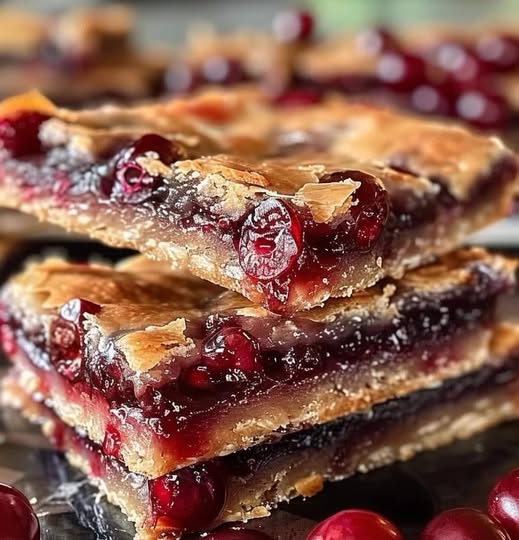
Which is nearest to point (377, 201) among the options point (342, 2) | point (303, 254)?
point (303, 254)

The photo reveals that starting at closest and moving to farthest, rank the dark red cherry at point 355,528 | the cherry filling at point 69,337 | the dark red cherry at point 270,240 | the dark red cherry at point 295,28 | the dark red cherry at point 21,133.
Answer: the dark red cherry at point 355,528 → the dark red cherry at point 270,240 → the cherry filling at point 69,337 → the dark red cherry at point 21,133 → the dark red cherry at point 295,28

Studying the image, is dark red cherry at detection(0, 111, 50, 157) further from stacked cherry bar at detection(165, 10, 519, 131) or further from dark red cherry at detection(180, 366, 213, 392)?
stacked cherry bar at detection(165, 10, 519, 131)

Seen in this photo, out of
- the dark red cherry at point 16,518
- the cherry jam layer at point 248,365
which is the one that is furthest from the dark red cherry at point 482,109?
the dark red cherry at point 16,518

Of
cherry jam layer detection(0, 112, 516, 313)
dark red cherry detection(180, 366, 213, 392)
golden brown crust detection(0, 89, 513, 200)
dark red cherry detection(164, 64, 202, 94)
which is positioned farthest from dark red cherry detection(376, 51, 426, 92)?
dark red cherry detection(180, 366, 213, 392)

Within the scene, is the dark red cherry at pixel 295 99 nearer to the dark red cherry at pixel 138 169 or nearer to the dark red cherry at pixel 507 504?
the dark red cherry at pixel 138 169

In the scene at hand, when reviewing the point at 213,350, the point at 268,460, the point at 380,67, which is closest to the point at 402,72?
the point at 380,67
